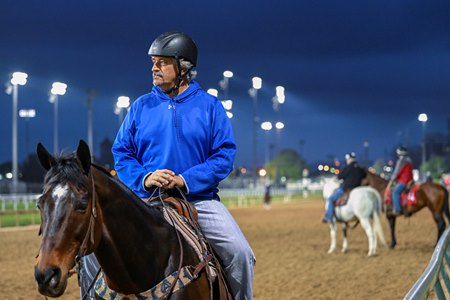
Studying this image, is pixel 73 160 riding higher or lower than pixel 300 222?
higher

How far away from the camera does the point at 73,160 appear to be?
4.07 metres

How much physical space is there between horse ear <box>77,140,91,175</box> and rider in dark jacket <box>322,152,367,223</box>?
1815 cm

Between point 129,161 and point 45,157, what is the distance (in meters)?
1.15

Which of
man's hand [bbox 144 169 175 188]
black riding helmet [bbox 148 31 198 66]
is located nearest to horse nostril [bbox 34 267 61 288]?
man's hand [bbox 144 169 175 188]

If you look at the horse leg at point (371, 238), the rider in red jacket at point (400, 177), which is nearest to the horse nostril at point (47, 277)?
the horse leg at point (371, 238)

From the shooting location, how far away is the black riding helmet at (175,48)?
524 centimetres

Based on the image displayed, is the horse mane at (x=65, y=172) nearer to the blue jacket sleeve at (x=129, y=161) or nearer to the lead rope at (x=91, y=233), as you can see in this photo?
the lead rope at (x=91, y=233)

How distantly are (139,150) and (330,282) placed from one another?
10.0 metres

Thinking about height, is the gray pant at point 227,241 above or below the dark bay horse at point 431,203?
above

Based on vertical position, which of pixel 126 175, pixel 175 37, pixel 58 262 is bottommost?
pixel 58 262

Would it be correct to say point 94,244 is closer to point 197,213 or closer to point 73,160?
point 73,160

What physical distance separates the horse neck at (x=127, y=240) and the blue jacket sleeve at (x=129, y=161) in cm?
42

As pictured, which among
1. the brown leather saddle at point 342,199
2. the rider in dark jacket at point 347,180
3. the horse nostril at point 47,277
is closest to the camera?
the horse nostril at point 47,277

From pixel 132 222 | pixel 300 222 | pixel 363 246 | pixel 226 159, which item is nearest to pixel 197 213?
pixel 226 159
